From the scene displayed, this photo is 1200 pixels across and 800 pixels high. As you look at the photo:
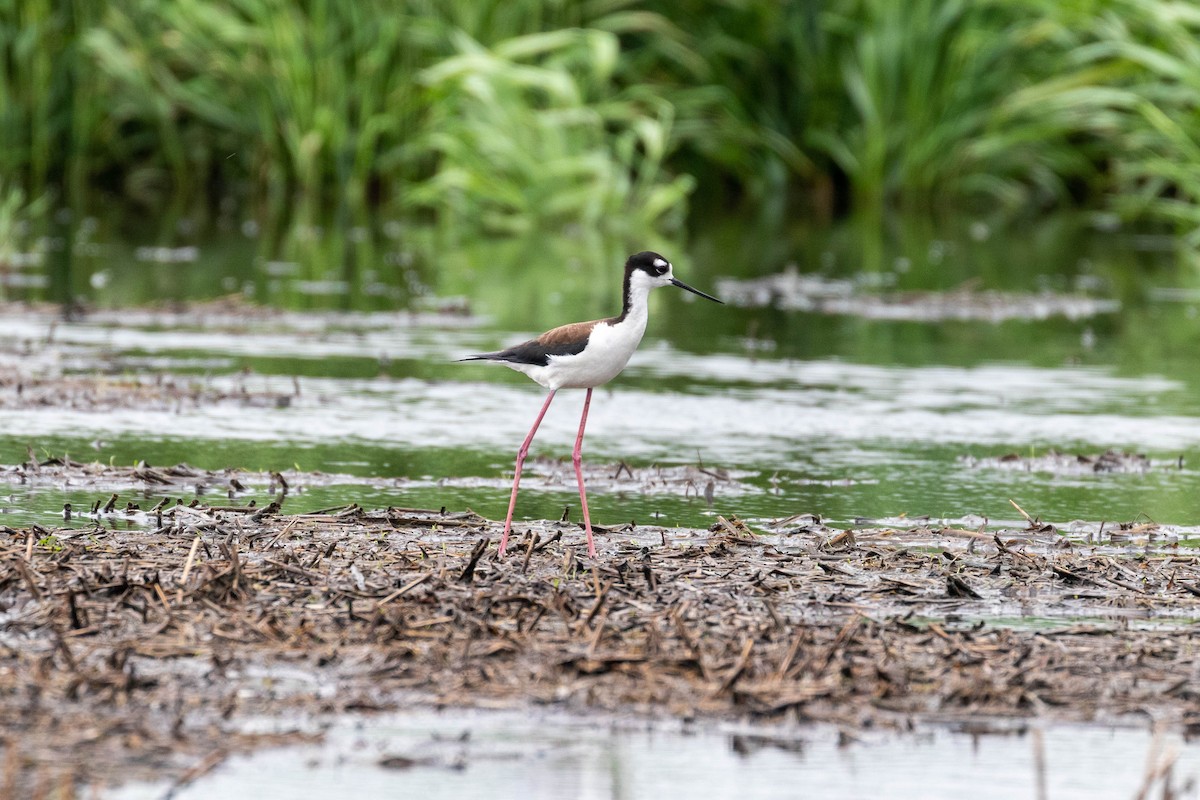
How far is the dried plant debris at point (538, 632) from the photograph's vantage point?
519 cm

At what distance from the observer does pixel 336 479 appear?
8.74m

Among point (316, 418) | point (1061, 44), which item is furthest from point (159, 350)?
point (1061, 44)

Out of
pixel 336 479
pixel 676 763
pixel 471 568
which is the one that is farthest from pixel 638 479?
pixel 676 763

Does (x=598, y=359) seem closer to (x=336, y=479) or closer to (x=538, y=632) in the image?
(x=538, y=632)

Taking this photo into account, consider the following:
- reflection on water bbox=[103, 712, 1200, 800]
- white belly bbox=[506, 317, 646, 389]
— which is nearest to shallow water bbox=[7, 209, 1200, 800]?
reflection on water bbox=[103, 712, 1200, 800]

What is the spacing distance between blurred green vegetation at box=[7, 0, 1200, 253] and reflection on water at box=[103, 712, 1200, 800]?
53.8 feet

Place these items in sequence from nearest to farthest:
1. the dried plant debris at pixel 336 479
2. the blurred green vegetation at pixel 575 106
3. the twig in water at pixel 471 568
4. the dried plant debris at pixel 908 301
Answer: the twig in water at pixel 471 568 < the dried plant debris at pixel 336 479 < the dried plant debris at pixel 908 301 < the blurred green vegetation at pixel 575 106

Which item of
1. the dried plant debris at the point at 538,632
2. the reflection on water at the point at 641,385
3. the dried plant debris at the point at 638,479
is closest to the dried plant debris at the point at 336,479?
the dried plant debris at the point at 638,479

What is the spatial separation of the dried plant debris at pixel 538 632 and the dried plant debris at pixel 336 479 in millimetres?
1116

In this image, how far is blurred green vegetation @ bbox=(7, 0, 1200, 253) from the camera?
2264cm

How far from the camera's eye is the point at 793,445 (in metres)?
10.2

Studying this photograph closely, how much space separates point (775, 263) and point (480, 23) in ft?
20.7

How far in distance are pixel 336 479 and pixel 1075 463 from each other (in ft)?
11.8

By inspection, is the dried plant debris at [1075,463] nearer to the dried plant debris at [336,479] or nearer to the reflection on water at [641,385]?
the reflection on water at [641,385]
